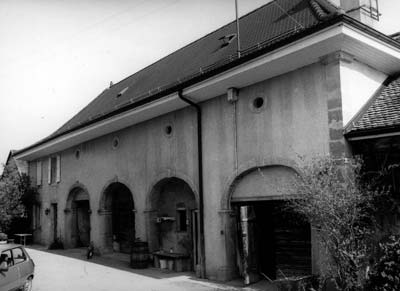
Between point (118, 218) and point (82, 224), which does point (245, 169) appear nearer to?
point (118, 218)

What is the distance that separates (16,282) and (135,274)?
4.73 m

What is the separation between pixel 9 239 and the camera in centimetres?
2438

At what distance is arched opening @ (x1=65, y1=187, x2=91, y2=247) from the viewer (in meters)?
21.6

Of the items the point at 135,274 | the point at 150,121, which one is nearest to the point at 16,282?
the point at 135,274

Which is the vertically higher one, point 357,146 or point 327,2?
point 327,2

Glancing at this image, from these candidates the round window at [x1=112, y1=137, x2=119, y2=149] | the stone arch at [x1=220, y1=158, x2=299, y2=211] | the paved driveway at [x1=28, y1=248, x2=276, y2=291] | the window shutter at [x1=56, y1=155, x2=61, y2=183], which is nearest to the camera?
the stone arch at [x1=220, y1=158, x2=299, y2=211]

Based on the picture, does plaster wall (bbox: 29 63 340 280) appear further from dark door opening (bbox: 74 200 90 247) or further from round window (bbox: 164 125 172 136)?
dark door opening (bbox: 74 200 90 247)

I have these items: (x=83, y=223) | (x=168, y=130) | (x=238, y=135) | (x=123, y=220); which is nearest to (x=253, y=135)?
(x=238, y=135)

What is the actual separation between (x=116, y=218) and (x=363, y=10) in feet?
42.8

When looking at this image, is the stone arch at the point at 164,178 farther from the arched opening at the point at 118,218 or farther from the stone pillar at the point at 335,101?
the stone pillar at the point at 335,101

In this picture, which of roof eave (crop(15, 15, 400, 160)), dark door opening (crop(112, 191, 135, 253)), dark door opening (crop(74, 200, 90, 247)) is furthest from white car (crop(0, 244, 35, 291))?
dark door opening (crop(74, 200, 90, 247))

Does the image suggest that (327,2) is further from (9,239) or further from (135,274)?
(9,239)

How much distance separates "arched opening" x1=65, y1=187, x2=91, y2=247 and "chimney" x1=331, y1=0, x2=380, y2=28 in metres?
14.8

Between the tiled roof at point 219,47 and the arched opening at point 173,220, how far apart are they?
3487 mm
